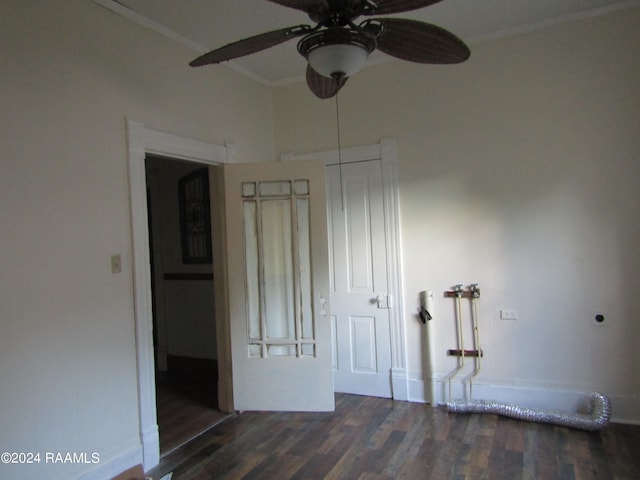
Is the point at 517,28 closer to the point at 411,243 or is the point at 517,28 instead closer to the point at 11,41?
the point at 411,243

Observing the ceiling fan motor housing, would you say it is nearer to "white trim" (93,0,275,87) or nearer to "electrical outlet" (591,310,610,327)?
"white trim" (93,0,275,87)

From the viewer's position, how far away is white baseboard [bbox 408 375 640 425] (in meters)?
3.03

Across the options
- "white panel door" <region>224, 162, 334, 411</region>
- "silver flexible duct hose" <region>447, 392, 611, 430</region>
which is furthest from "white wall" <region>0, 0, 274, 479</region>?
"silver flexible duct hose" <region>447, 392, 611, 430</region>

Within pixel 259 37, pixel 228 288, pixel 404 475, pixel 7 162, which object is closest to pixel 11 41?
pixel 7 162

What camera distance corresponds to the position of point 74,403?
2330 millimetres

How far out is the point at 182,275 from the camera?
4.85 meters

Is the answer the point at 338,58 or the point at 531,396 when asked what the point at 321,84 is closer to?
the point at 338,58

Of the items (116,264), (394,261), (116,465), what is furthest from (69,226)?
(394,261)

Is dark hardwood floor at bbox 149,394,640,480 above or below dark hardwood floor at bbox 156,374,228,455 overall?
below

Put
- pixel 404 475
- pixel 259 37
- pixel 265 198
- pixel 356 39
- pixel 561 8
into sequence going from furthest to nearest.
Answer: pixel 265 198 < pixel 561 8 < pixel 404 475 < pixel 259 37 < pixel 356 39

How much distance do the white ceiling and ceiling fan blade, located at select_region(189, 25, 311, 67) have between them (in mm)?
1167

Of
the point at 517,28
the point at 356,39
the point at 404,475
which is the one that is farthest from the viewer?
the point at 517,28

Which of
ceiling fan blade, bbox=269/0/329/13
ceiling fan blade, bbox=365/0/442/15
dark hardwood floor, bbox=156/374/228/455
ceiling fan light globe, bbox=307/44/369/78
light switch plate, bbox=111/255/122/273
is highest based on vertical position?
ceiling fan blade, bbox=269/0/329/13

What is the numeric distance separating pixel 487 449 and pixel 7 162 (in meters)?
3.19
